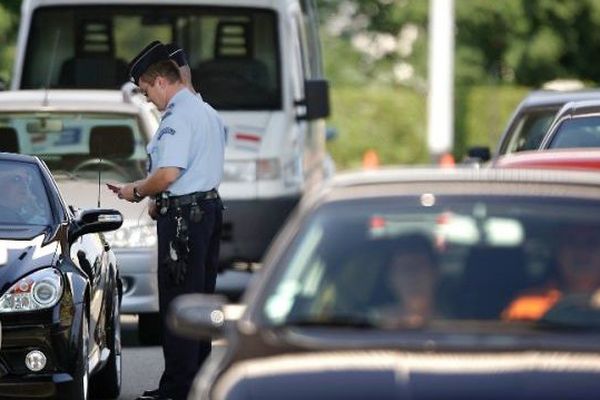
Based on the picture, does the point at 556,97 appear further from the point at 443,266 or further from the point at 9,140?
the point at 443,266

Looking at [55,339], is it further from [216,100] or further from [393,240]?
[216,100]

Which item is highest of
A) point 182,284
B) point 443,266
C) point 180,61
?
point 180,61

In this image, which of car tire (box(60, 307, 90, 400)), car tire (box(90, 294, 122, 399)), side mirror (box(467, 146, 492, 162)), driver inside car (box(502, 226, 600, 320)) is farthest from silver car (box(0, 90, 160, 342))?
driver inside car (box(502, 226, 600, 320))

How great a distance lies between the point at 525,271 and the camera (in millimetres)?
7613

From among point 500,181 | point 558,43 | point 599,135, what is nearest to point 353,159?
point 558,43

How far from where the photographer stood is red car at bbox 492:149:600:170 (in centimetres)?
1293

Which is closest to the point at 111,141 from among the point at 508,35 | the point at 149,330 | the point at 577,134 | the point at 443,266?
the point at 149,330

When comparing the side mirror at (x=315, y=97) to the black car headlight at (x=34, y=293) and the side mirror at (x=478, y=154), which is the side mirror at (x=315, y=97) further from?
the black car headlight at (x=34, y=293)

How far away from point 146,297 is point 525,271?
305 inches

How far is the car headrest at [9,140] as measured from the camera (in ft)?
50.6

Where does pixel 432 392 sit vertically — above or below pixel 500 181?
below

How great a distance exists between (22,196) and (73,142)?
14.0 feet

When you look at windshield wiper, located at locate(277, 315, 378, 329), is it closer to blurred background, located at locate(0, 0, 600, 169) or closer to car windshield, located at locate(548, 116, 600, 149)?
car windshield, located at locate(548, 116, 600, 149)

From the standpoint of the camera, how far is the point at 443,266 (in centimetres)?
764
